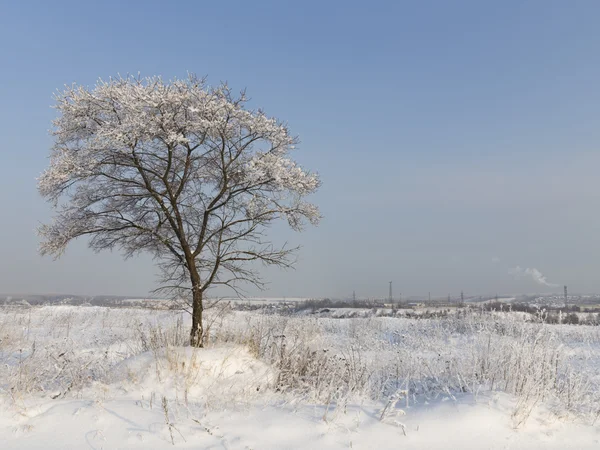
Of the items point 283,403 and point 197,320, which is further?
point 197,320

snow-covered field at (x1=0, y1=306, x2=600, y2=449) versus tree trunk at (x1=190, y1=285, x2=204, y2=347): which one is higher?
tree trunk at (x1=190, y1=285, x2=204, y2=347)

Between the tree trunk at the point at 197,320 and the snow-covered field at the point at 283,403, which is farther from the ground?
the tree trunk at the point at 197,320

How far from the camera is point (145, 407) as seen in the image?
5.12 m

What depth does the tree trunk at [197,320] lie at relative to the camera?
796 cm

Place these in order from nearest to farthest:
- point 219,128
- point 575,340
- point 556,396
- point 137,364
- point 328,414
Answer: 1. point 328,414
2. point 556,396
3. point 137,364
4. point 219,128
5. point 575,340

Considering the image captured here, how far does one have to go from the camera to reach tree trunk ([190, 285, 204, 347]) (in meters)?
7.96

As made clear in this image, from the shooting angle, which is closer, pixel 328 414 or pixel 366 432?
pixel 366 432

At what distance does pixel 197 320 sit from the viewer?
8.09m

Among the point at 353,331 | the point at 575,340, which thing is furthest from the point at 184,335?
the point at 575,340

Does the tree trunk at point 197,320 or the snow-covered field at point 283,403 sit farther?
the tree trunk at point 197,320

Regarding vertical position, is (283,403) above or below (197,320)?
below

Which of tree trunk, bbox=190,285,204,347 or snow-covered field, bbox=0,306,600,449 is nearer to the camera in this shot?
snow-covered field, bbox=0,306,600,449

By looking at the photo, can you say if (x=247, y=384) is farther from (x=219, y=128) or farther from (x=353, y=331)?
(x=353, y=331)

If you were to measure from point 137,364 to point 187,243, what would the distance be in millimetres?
2349
